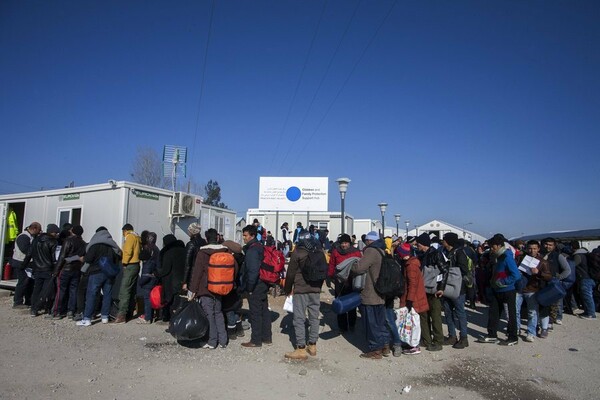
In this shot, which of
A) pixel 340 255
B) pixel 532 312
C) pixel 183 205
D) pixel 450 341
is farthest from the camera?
pixel 183 205

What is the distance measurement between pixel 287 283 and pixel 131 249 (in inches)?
143

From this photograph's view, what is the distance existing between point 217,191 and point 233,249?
5407 cm

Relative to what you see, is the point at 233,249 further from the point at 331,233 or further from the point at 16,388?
the point at 331,233

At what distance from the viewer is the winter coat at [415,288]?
624 cm

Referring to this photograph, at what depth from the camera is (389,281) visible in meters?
5.98

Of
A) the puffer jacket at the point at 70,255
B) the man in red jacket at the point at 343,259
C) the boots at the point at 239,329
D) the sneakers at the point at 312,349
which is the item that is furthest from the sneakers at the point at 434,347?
the puffer jacket at the point at 70,255

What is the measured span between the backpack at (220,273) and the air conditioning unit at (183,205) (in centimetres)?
483

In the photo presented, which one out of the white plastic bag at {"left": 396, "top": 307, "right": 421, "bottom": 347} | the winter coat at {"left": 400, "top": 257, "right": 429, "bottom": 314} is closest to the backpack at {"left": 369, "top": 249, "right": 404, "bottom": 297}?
the winter coat at {"left": 400, "top": 257, "right": 429, "bottom": 314}

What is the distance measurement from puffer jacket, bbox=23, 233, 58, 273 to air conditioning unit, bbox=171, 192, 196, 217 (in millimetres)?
3103

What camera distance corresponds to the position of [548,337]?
304 inches

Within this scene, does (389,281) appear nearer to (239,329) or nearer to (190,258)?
(239,329)

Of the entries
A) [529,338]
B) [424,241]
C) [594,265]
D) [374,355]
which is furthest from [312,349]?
[594,265]

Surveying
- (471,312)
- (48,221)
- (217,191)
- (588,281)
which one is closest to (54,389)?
(48,221)

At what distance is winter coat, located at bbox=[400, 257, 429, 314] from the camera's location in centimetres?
624
